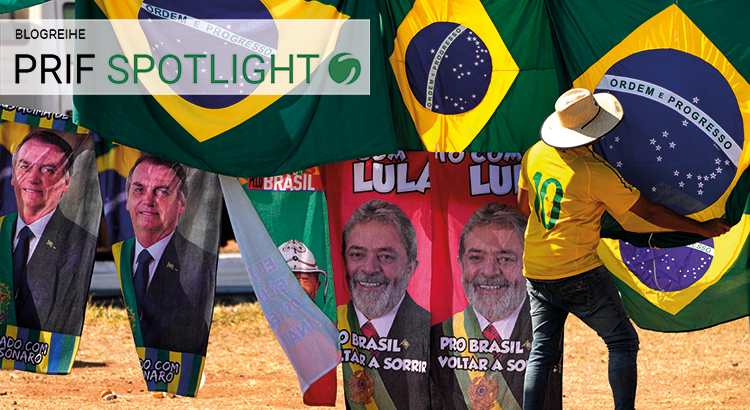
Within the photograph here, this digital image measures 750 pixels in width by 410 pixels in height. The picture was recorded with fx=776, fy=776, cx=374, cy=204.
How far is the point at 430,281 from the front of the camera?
4.39 meters

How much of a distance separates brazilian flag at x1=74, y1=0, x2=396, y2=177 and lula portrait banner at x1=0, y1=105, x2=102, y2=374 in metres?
0.53

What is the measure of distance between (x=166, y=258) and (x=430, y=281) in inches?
60.3

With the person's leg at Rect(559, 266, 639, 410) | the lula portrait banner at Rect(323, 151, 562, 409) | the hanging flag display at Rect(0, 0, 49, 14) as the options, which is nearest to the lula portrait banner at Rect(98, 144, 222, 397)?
the lula portrait banner at Rect(323, 151, 562, 409)

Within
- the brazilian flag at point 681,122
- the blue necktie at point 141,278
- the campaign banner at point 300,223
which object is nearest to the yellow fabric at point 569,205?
the brazilian flag at point 681,122

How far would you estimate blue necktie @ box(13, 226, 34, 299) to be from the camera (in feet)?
15.0

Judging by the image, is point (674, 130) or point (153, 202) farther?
point (153, 202)

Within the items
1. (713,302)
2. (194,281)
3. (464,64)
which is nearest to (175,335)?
(194,281)

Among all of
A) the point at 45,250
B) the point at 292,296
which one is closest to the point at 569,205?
the point at 292,296

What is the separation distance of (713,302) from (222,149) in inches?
108

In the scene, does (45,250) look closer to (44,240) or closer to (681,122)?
(44,240)

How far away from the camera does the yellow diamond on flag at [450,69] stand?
4.16 m

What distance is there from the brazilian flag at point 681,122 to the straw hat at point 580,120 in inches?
19.4

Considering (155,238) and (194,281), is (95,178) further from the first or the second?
(194,281)

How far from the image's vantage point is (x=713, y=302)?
4.06m
